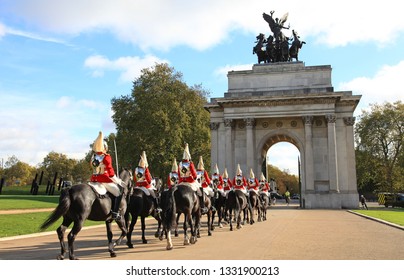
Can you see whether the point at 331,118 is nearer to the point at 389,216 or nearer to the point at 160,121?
the point at 389,216

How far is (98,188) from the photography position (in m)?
11.0

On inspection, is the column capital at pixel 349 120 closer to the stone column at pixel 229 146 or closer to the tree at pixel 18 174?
the stone column at pixel 229 146

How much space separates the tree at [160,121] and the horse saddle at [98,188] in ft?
130

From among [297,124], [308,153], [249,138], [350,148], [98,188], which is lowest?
[98,188]

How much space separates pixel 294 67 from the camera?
4797 cm

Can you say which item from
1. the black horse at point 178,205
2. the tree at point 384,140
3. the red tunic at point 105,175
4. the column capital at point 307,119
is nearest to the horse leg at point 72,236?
the red tunic at point 105,175

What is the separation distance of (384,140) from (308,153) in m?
35.5

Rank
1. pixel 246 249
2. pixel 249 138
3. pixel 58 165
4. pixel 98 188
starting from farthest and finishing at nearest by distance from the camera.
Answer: pixel 58 165 → pixel 249 138 → pixel 246 249 → pixel 98 188

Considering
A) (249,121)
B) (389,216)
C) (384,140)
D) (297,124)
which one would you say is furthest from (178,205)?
(384,140)

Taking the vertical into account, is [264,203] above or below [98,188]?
below

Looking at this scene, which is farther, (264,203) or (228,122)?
(228,122)

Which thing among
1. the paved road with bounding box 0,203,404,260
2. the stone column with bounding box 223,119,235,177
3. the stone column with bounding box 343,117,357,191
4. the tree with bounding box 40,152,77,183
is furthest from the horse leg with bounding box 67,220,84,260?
the tree with bounding box 40,152,77,183

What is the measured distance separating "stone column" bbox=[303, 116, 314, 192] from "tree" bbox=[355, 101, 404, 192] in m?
32.4
